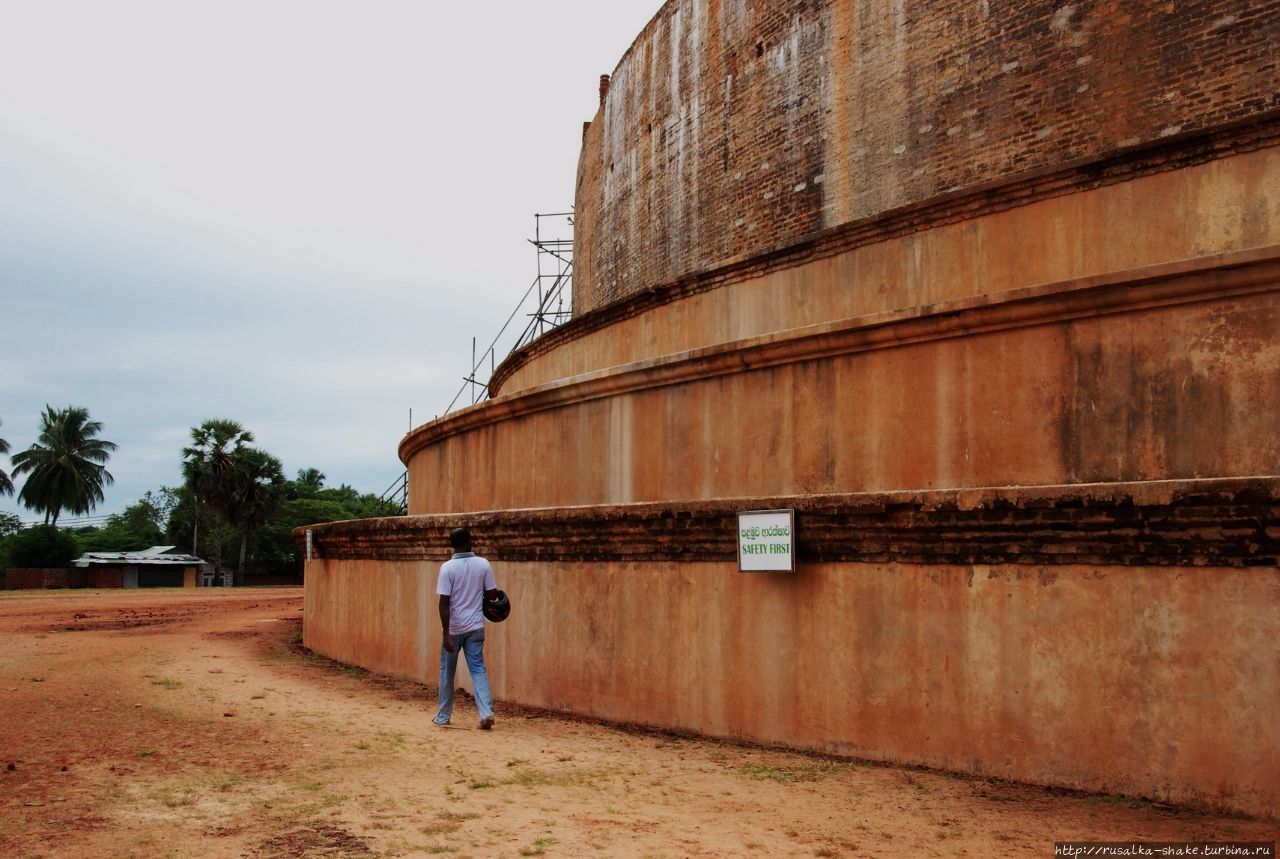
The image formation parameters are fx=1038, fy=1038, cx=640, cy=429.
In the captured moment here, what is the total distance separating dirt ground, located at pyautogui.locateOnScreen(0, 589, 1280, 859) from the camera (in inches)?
173

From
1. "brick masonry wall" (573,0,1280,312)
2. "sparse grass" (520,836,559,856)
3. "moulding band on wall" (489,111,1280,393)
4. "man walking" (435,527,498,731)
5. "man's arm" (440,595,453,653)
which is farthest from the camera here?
"brick masonry wall" (573,0,1280,312)

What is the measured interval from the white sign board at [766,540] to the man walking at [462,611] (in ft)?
6.63

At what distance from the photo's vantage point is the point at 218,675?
33.1ft

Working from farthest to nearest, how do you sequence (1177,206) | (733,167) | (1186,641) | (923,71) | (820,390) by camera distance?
(733,167), (923,71), (1177,206), (820,390), (1186,641)

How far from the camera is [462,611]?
7469 mm

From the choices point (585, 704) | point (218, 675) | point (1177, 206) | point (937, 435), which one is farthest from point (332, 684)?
point (1177, 206)

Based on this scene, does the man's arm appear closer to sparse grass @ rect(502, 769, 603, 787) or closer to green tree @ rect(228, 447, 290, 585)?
sparse grass @ rect(502, 769, 603, 787)

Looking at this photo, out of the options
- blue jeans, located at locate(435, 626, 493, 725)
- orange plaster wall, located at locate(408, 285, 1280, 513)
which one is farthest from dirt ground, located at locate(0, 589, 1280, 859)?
orange plaster wall, located at locate(408, 285, 1280, 513)

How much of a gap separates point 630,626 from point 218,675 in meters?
5.02

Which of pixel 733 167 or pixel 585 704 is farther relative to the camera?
pixel 733 167

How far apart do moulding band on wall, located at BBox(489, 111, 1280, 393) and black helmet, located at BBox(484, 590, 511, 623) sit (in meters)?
5.02

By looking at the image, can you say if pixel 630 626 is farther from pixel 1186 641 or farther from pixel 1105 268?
pixel 1105 268

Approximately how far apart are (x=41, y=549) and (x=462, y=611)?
159ft

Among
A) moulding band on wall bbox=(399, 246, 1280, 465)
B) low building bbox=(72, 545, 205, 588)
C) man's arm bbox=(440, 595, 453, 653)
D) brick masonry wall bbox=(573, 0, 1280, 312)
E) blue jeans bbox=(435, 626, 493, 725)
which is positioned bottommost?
low building bbox=(72, 545, 205, 588)
